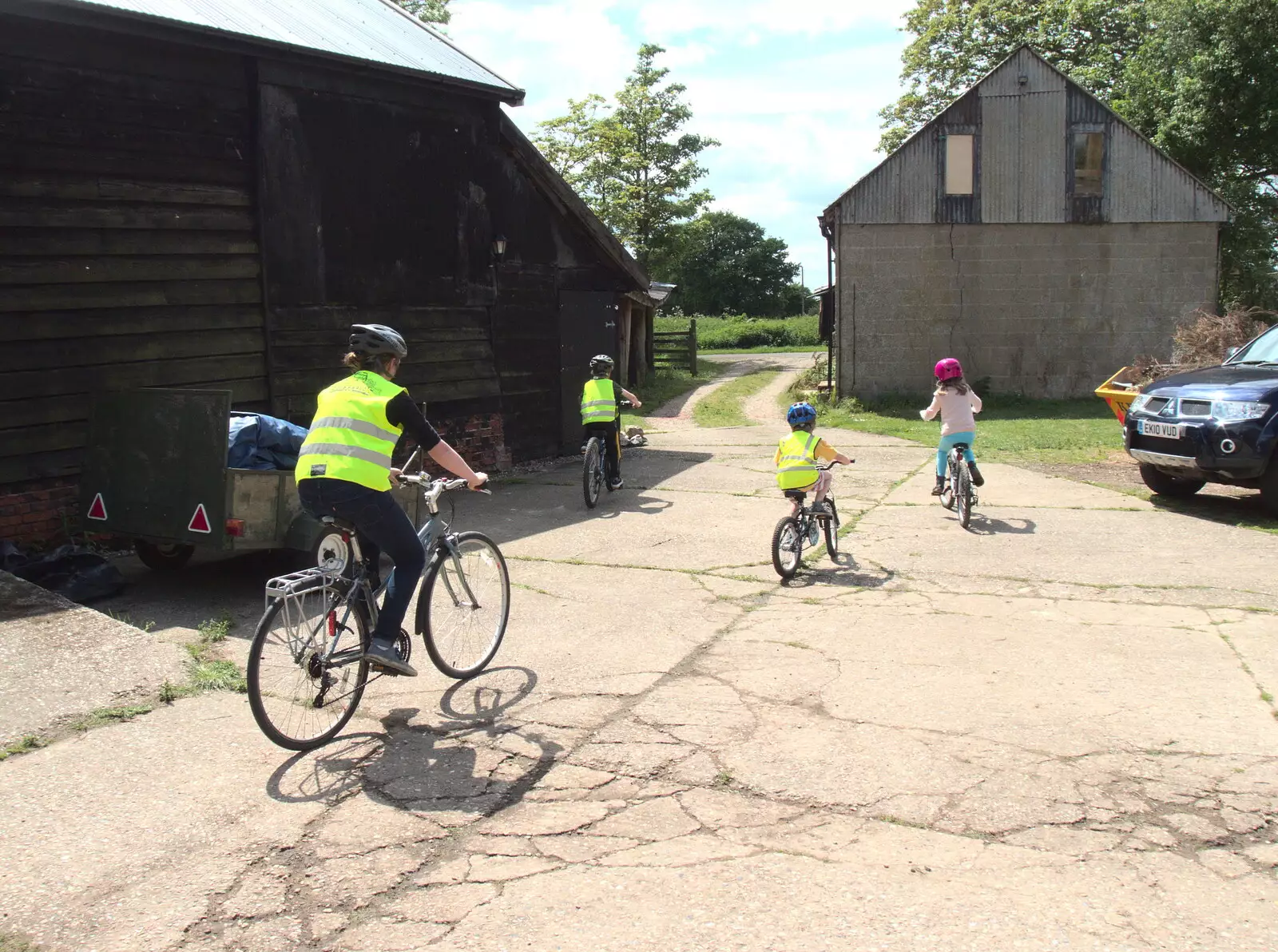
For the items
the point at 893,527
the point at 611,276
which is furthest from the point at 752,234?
the point at 893,527

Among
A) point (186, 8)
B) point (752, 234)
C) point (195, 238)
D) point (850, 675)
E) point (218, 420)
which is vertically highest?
point (752, 234)

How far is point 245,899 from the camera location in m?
3.50

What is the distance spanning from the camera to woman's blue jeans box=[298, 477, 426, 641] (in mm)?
4898

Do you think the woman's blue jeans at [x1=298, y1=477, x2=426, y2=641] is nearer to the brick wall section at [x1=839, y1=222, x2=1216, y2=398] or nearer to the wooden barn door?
the wooden barn door

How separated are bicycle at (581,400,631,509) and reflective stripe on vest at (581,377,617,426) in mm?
215

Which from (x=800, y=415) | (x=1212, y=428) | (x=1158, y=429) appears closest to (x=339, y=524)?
(x=800, y=415)

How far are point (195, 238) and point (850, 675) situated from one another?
725 cm

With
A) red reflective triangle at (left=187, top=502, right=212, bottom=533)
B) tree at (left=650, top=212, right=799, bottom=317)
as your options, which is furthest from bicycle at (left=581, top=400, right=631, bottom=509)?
tree at (left=650, top=212, right=799, bottom=317)

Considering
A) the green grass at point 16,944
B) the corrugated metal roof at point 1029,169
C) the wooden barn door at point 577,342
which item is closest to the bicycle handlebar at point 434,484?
the green grass at point 16,944

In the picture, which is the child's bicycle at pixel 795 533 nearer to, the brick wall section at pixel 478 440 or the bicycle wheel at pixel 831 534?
the bicycle wheel at pixel 831 534

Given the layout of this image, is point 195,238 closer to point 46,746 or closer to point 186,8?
point 186,8

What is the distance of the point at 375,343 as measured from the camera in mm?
5047

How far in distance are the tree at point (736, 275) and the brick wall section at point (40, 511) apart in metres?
86.3

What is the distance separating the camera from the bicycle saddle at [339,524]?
5016 millimetres
